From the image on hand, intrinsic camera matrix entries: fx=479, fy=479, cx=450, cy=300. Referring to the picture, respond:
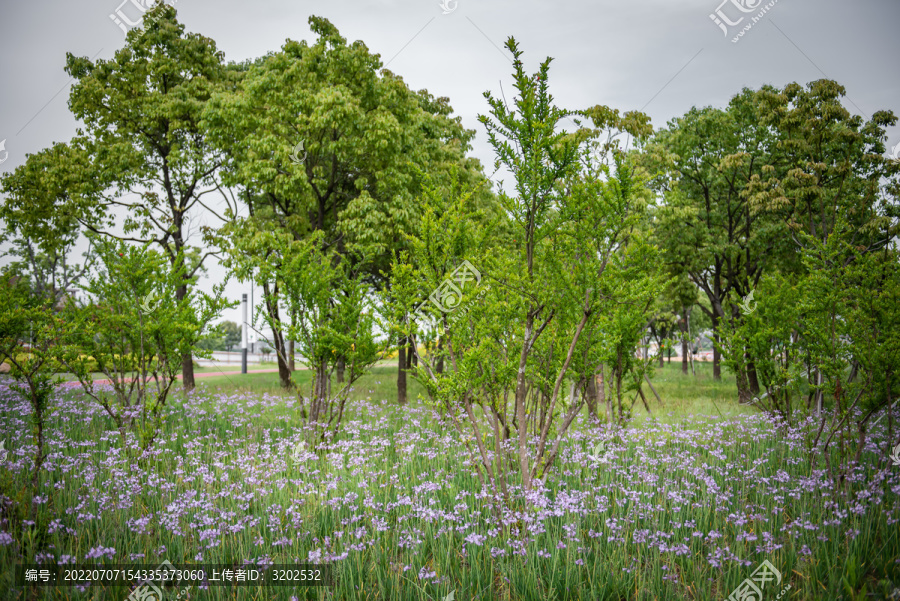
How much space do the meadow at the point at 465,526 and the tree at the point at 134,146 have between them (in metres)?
9.39

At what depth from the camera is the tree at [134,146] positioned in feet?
45.5

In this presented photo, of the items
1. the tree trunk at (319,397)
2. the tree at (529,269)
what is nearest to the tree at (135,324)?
the tree trunk at (319,397)

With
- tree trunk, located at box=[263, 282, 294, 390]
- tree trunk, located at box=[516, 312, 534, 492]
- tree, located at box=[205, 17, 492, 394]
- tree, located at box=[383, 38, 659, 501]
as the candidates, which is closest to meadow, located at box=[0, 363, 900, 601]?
tree trunk, located at box=[516, 312, 534, 492]

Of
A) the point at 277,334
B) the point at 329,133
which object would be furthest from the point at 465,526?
the point at 329,133

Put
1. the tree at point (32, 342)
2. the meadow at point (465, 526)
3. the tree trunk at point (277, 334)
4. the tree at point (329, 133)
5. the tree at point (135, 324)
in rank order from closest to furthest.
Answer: the meadow at point (465, 526) → the tree at point (32, 342) → the tree at point (135, 324) → the tree trunk at point (277, 334) → the tree at point (329, 133)

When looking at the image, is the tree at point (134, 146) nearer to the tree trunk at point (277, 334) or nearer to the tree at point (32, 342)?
the tree trunk at point (277, 334)

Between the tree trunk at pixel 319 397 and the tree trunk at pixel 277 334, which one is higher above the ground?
the tree trunk at pixel 277 334

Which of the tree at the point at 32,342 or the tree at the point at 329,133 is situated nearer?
the tree at the point at 32,342

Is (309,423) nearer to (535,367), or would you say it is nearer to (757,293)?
(535,367)

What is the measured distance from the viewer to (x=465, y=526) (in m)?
4.09

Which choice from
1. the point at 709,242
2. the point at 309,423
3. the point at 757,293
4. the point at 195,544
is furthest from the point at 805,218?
the point at 195,544

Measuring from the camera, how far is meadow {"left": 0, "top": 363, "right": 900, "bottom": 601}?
12.1ft

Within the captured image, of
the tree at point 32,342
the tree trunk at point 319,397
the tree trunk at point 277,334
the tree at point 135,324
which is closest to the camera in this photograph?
the tree at point 32,342

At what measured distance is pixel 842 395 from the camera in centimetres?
607
